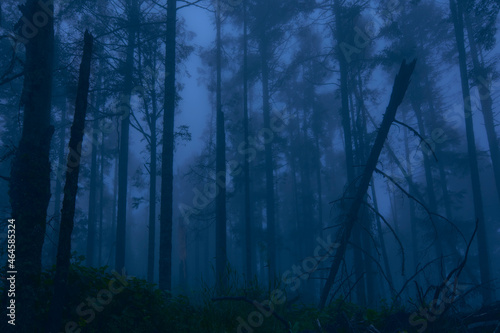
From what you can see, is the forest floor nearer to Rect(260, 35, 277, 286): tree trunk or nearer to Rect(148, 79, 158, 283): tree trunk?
Rect(148, 79, 158, 283): tree trunk

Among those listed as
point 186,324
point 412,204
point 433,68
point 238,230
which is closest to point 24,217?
point 186,324

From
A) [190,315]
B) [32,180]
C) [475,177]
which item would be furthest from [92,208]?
[475,177]

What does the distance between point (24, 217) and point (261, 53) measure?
62.1 ft

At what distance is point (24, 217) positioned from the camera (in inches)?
152

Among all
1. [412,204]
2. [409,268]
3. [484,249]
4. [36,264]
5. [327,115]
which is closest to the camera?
[36,264]

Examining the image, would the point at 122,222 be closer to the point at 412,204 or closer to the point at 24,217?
the point at 24,217

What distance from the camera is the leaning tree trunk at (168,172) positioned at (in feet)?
27.6

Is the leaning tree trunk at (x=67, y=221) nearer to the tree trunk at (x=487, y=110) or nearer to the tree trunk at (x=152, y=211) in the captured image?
the tree trunk at (x=152, y=211)

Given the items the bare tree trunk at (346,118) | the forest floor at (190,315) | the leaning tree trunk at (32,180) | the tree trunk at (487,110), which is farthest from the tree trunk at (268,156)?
the leaning tree trunk at (32,180)

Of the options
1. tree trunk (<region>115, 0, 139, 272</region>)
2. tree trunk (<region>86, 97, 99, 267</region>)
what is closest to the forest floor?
tree trunk (<region>115, 0, 139, 272</region>)

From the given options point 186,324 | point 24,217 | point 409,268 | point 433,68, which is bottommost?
point 409,268

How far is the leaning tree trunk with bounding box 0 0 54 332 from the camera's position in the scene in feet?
12.0

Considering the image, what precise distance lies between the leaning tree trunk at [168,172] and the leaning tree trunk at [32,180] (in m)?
4.45

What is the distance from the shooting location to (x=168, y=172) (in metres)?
9.16
